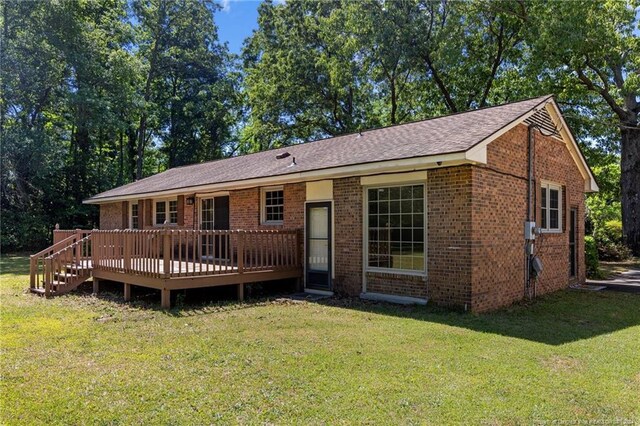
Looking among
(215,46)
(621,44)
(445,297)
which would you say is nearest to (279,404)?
(445,297)

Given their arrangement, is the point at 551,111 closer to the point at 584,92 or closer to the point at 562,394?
the point at 562,394

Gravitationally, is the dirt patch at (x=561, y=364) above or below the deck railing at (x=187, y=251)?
below

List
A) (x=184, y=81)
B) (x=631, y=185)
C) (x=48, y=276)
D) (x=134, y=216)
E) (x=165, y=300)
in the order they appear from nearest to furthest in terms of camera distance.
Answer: (x=165, y=300), (x=48, y=276), (x=134, y=216), (x=631, y=185), (x=184, y=81)

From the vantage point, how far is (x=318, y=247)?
35.8 ft

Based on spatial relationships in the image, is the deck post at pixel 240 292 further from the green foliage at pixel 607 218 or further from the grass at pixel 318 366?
the green foliage at pixel 607 218

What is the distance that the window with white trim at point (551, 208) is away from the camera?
10695mm

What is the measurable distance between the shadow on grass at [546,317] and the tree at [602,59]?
12.4 metres

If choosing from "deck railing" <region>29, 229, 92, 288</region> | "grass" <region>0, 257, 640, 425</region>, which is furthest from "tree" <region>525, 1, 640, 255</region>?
"deck railing" <region>29, 229, 92, 288</region>

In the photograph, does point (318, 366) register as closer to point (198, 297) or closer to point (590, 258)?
point (198, 297)

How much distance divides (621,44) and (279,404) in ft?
71.8

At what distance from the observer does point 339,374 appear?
191 inches

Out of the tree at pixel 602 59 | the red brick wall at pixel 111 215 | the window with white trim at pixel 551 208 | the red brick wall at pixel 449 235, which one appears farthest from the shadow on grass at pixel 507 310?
the tree at pixel 602 59

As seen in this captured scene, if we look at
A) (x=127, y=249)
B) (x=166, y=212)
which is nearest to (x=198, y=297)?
(x=127, y=249)

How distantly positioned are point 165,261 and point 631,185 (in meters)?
21.3
